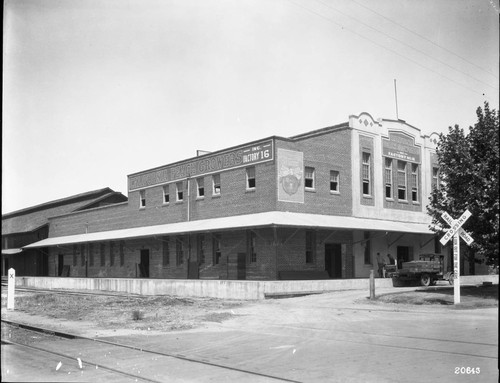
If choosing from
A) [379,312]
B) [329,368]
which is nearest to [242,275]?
[379,312]

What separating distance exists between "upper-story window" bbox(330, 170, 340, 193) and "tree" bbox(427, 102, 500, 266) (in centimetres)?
2054

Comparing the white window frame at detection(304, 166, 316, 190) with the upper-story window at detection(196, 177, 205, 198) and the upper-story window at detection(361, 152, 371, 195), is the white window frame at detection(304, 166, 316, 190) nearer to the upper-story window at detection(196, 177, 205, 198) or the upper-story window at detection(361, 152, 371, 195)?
the upper-story window at detection(361, 152, 371, 195)

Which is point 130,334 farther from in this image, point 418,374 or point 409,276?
point 409,276

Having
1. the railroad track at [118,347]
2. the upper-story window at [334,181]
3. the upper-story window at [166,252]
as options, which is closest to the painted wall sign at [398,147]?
the upper-story window at [334,181]

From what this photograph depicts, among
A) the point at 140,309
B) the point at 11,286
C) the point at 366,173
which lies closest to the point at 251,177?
the point at 366,173

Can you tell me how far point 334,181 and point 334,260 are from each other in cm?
420

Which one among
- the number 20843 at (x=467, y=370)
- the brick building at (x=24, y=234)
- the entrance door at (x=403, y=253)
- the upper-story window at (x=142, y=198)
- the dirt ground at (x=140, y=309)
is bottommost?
the dirt ground at (x=140, y=309)

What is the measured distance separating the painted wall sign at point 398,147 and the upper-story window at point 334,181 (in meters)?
3.24

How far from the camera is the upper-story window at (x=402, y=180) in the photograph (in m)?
28.5

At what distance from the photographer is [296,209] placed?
27141 mm

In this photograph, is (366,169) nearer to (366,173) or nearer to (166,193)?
(366,173)

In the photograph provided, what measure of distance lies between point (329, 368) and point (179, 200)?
85.8 ft

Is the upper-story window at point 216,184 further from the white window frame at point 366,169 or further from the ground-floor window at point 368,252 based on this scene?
the ground-floor window at point 368,252

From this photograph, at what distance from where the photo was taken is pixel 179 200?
A: 33469mm
